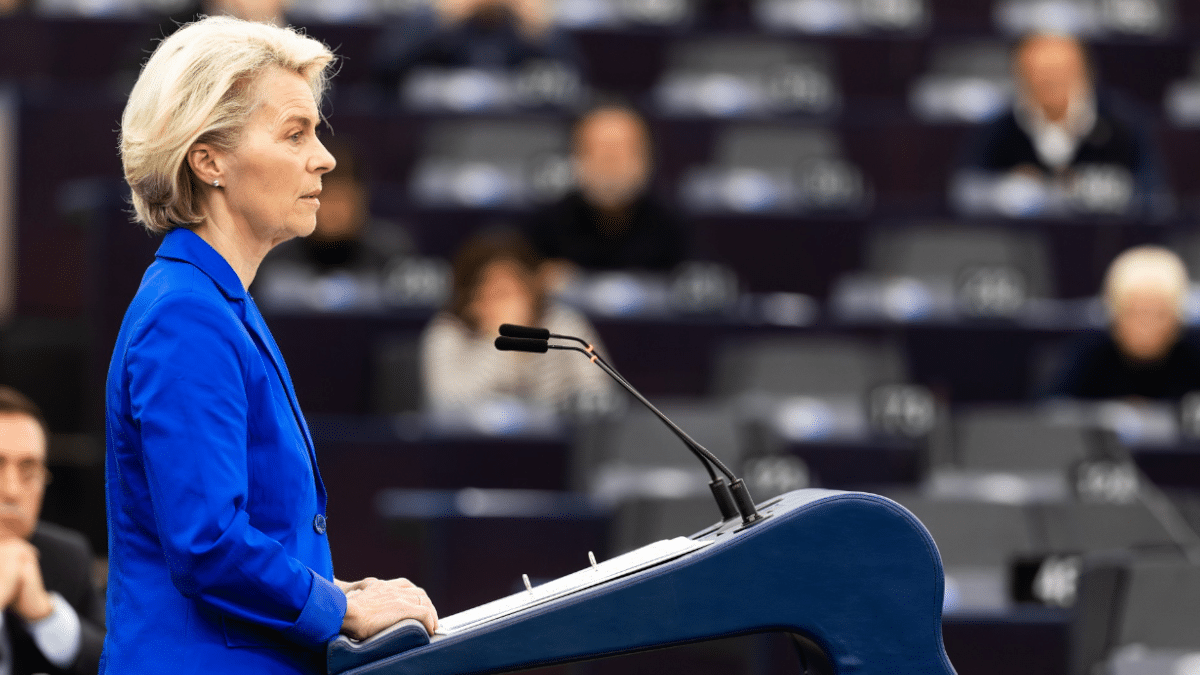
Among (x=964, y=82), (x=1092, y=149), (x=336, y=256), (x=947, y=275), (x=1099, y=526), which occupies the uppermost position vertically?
(x=964, y=82)

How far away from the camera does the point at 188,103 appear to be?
4.33 ft

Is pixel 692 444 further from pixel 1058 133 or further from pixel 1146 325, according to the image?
pixel 1058 133

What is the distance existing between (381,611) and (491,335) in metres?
3.24

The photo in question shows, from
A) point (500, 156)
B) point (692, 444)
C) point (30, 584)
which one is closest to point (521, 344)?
point (692, 444)

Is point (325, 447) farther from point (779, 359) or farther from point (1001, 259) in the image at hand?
point (1001, 259)

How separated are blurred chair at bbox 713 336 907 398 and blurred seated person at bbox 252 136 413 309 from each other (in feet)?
4.07

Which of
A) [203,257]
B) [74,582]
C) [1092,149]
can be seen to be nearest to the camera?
[203,257]

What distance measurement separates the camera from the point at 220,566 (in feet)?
4.01

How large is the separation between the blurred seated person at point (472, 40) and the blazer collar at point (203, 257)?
476 cm

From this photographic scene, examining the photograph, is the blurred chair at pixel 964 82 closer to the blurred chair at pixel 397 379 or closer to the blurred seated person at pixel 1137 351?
the blurred seated person at pixel 1137 351

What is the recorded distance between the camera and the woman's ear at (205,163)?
52.6 inches

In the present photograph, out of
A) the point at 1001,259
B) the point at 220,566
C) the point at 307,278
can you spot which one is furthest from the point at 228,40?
the point at 1001,259

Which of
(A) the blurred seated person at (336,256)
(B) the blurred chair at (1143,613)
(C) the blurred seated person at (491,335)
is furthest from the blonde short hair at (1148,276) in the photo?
(A) the blurred seated person at (336,256)

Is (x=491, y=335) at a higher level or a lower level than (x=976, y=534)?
higher
